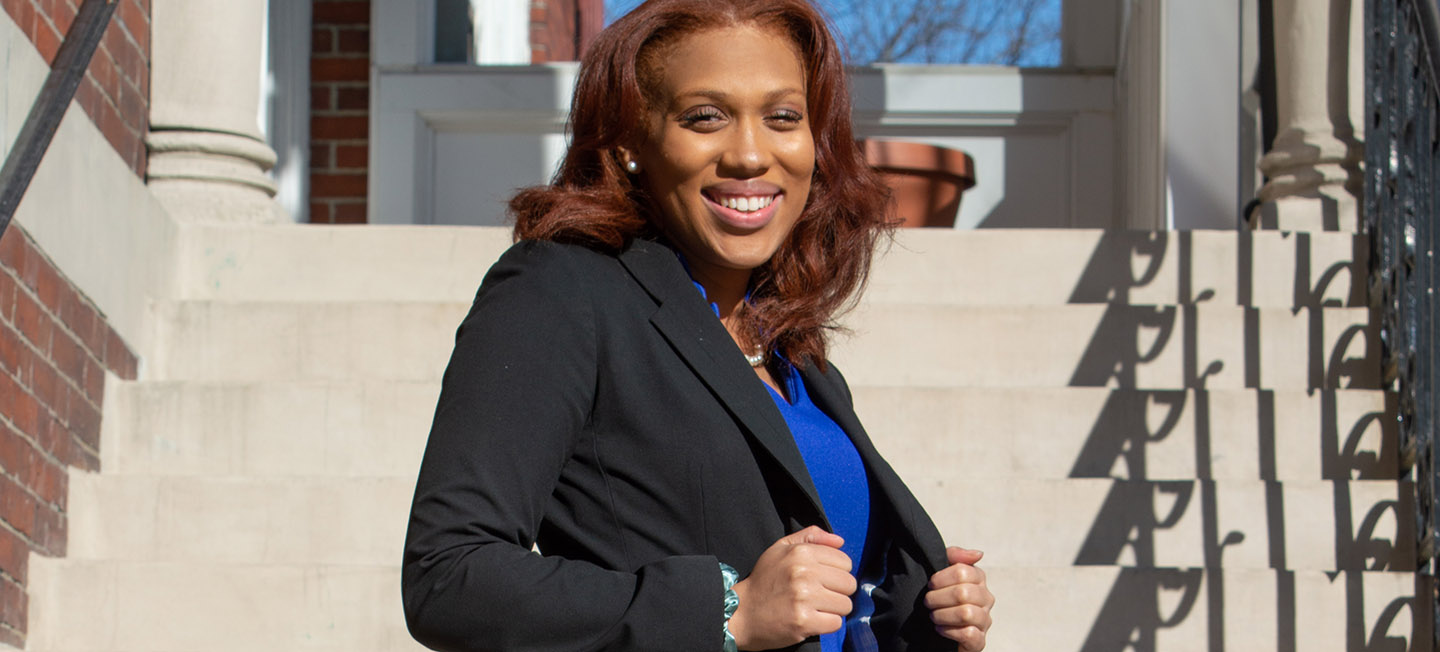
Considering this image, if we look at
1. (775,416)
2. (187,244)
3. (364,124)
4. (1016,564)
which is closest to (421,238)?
(187,244)

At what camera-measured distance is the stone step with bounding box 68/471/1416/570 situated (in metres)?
3.53

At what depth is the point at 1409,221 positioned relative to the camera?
3.84 metres

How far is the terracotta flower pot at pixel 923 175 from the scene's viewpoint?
219 inches

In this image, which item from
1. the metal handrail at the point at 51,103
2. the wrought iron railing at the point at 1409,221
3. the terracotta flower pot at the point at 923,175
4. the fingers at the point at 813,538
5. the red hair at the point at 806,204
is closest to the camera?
the fingers at the point at 813,538

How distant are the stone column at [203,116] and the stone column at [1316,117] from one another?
9.15 ft

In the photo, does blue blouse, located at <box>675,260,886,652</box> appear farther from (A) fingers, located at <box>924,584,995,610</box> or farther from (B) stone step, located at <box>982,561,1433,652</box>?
(B) stone step, located at <box>982,561,1433,652</box>

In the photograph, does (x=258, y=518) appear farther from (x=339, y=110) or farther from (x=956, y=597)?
(x=339, y=110)

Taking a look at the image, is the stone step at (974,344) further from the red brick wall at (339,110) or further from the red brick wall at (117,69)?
the red brick wall at (339,110)

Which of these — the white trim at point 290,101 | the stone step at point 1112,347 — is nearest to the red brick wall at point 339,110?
the white trim at point 290,101

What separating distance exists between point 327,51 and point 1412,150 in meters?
4.03

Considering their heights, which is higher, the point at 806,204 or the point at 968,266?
the point at 968,266

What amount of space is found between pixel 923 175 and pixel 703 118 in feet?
12.9

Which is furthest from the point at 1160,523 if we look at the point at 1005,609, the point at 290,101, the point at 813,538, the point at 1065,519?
the point at 290,101

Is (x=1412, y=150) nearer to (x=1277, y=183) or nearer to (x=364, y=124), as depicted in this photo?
(x=1277, y=183)
